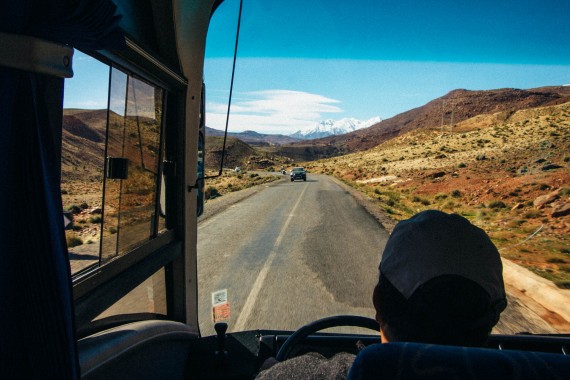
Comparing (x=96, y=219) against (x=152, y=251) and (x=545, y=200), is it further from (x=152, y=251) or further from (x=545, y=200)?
(x=545, y=200)

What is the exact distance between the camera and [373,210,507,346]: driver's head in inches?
45.4

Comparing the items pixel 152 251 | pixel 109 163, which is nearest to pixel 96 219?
pixel 109 163

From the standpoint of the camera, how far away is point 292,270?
7.71 m

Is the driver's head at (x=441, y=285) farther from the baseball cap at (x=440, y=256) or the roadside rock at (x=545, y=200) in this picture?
the roadside rock at (x=545, y=200)

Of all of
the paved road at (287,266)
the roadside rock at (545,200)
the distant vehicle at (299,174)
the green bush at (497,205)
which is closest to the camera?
the paved road at (287,266)

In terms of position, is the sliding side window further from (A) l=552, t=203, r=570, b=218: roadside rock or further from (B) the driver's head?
(A) l=552, t=203, r=570, b=218: roadside rock

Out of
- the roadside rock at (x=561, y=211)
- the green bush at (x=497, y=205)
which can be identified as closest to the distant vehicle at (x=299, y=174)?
the green bush at (x=497, y=205)

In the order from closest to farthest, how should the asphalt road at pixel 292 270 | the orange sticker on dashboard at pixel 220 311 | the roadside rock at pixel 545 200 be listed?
the orange sticker on dashboard at pixel 220 311 < the asphalt road at pixel 292 270 < the roadside rock at pixel 545 200

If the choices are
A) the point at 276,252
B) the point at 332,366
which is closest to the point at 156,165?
the point at 332,366

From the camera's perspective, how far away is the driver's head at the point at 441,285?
115 cm

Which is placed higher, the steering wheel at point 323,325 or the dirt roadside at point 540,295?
the steering wheel at point 323,325

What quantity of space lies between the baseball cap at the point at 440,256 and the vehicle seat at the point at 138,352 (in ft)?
4.47

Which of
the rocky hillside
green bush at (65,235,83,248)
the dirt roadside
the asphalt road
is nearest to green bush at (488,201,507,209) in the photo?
the rocky hillside

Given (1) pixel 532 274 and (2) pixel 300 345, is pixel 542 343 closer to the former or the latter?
(2) pixel 300 345
